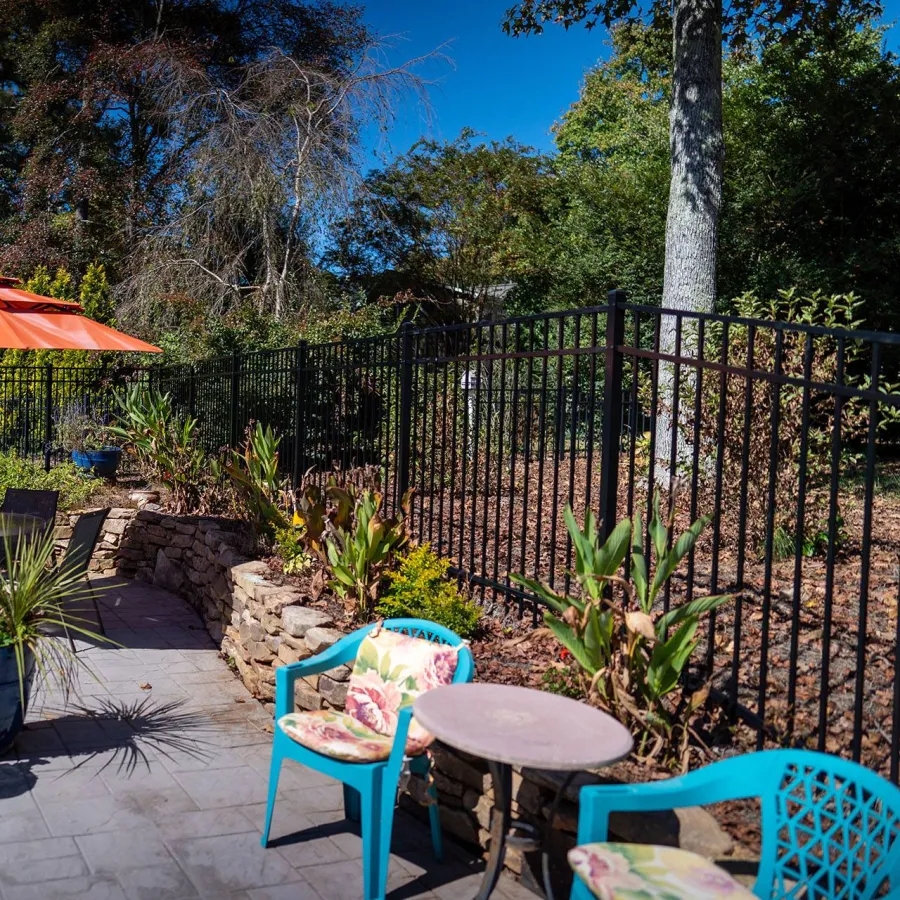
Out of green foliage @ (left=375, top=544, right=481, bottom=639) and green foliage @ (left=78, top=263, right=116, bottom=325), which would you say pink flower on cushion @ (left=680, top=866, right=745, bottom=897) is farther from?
green foliage @ (left=78, top=263, right=116, bottom=325)

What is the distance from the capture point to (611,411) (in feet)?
13.0

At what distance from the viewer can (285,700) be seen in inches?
145

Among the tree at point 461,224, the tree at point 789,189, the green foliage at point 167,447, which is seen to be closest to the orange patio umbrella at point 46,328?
the green foliage at point 167,447

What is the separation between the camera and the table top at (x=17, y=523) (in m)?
6.25

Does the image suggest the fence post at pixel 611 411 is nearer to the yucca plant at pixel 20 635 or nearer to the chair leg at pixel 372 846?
the chair leg at pixel 372 846

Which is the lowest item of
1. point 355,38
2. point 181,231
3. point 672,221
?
point 672,221

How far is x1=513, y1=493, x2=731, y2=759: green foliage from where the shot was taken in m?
3.27

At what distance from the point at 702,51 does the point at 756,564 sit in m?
5.72

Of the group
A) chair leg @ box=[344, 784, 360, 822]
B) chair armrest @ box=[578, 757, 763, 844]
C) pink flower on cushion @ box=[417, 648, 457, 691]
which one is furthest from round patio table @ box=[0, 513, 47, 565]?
chair armrest @ box=[578, 757, 763, 844]

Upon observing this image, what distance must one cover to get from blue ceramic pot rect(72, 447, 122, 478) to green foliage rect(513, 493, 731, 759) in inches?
343

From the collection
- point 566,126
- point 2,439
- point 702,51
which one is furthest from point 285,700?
point 566,126

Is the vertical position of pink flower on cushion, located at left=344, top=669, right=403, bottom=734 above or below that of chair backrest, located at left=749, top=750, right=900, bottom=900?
below

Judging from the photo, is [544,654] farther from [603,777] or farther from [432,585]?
[603,777]

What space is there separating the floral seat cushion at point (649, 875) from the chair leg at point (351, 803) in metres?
1.60
